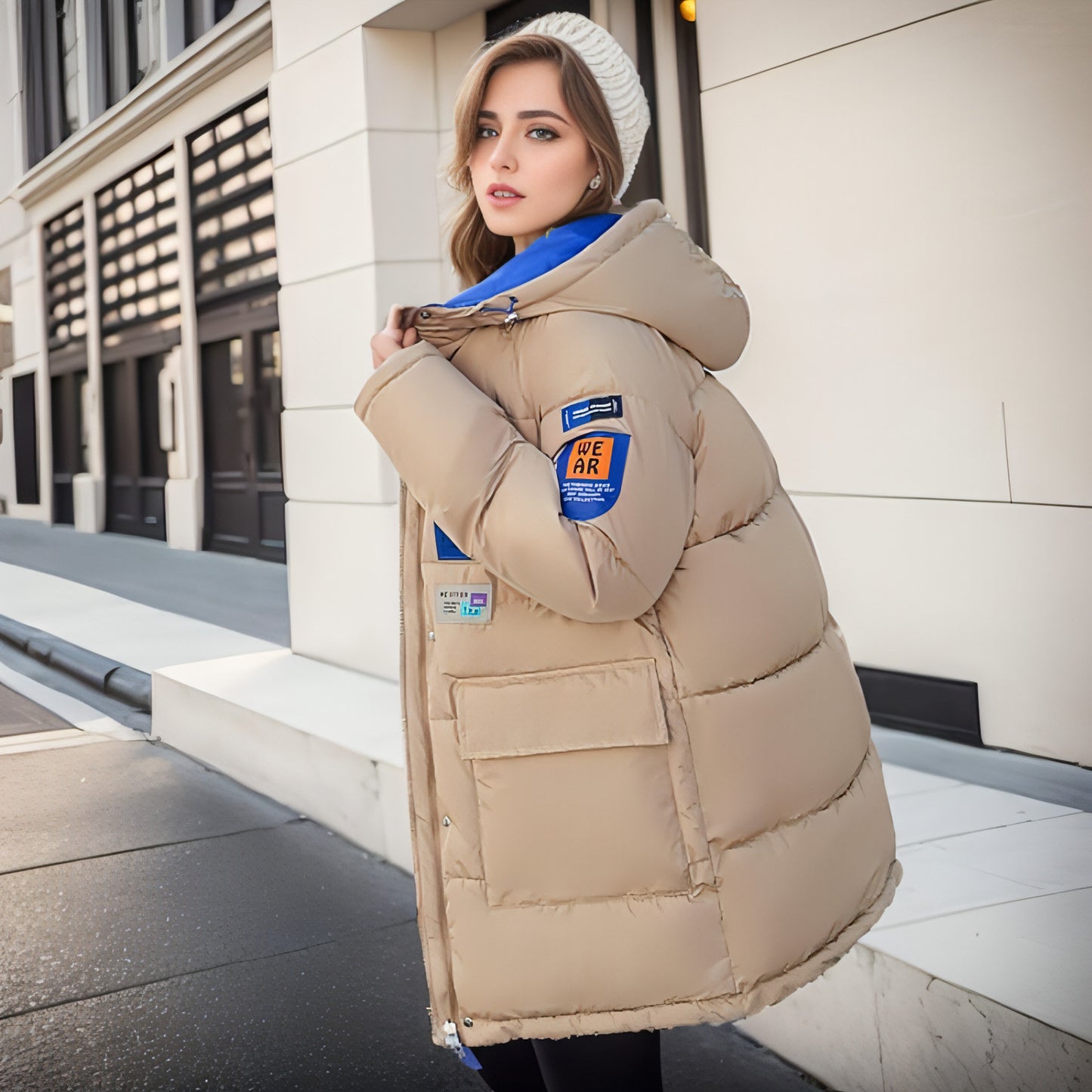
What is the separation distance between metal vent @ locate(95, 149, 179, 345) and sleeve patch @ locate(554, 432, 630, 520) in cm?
1281

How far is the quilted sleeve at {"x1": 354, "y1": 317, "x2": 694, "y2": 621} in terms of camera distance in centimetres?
125

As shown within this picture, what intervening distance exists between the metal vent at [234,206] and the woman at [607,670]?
9.99 metres

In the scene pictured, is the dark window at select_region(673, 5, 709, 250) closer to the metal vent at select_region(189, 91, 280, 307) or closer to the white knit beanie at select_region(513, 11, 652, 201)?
the white knit beanie at select_region(513, 11, 652, 201)

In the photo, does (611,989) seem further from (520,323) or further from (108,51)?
(108,51)

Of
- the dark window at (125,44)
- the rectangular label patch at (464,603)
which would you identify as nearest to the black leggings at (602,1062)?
the rectangular label patch at (464,603)

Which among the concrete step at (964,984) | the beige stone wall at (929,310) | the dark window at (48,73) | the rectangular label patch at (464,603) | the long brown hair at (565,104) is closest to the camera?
the rectangular label patch at (464,603)

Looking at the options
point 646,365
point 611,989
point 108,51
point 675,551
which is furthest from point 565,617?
point 108,51

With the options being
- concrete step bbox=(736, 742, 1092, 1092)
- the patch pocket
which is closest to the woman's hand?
the patch pocket

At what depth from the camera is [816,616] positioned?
1.49 metres

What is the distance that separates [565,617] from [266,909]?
234cm

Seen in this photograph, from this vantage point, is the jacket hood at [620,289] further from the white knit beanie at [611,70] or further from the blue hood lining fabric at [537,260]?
the white knit beanie at [611,70]

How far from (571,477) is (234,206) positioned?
Result: 37.5 ft

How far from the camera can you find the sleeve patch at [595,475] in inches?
49.3

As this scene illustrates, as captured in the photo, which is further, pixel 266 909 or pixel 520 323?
pixel 266 909
